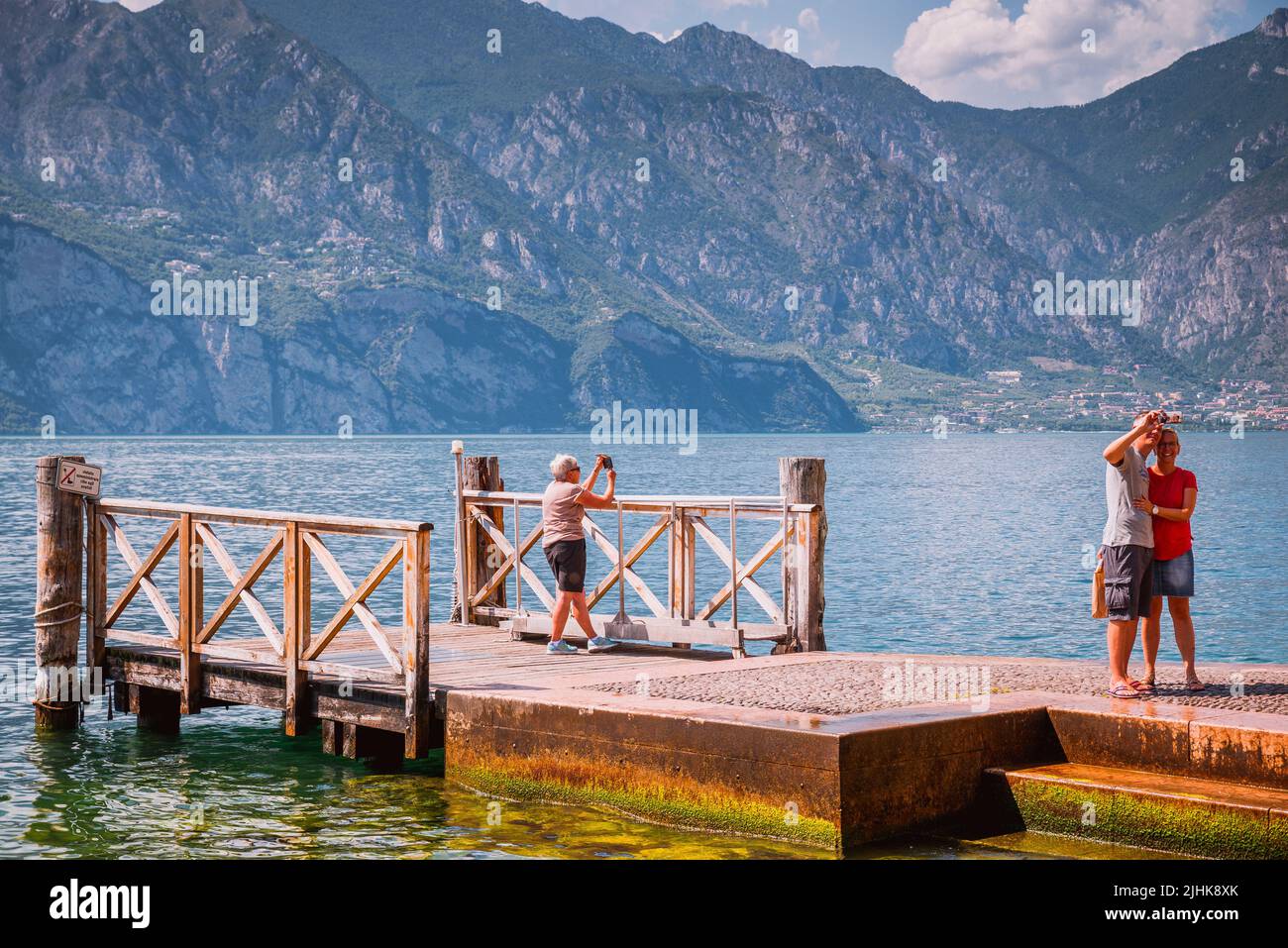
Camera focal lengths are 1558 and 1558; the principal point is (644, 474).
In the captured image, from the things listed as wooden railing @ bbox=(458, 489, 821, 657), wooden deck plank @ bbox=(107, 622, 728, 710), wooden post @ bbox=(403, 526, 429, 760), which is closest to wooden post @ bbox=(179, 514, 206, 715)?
wooden deck plank @ bbox=(107, 622, 728, 710)

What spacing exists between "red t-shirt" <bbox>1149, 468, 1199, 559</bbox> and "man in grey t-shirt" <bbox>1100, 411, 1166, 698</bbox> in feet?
0.51

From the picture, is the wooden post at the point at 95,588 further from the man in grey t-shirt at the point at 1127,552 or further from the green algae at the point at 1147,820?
the man in grey t-shirt at the point at 1127,552

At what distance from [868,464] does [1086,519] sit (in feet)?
273

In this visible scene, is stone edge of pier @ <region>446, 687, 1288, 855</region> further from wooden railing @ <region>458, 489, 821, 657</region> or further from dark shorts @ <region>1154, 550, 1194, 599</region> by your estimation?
wooden railing @ <region>458, 489, 821, 657</region>

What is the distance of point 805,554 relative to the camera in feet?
50.3

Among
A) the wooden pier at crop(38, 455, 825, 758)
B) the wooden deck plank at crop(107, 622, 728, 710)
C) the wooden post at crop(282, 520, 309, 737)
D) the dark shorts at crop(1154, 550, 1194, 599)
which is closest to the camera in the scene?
the dark shorts at crop(1154, 550, 1194, 599)

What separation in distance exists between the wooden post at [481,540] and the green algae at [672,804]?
5.25 meters

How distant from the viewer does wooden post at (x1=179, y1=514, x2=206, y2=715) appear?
15284 millimetres

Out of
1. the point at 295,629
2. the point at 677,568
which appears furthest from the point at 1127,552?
the point at 295,629

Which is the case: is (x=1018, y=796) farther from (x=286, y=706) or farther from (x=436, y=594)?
(x=436, y=594)

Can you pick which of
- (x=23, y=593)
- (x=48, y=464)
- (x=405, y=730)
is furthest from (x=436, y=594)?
(x=405, y=730)

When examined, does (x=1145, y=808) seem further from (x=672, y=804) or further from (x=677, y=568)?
(x=677, y=568)

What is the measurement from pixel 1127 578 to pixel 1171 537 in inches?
21.8
